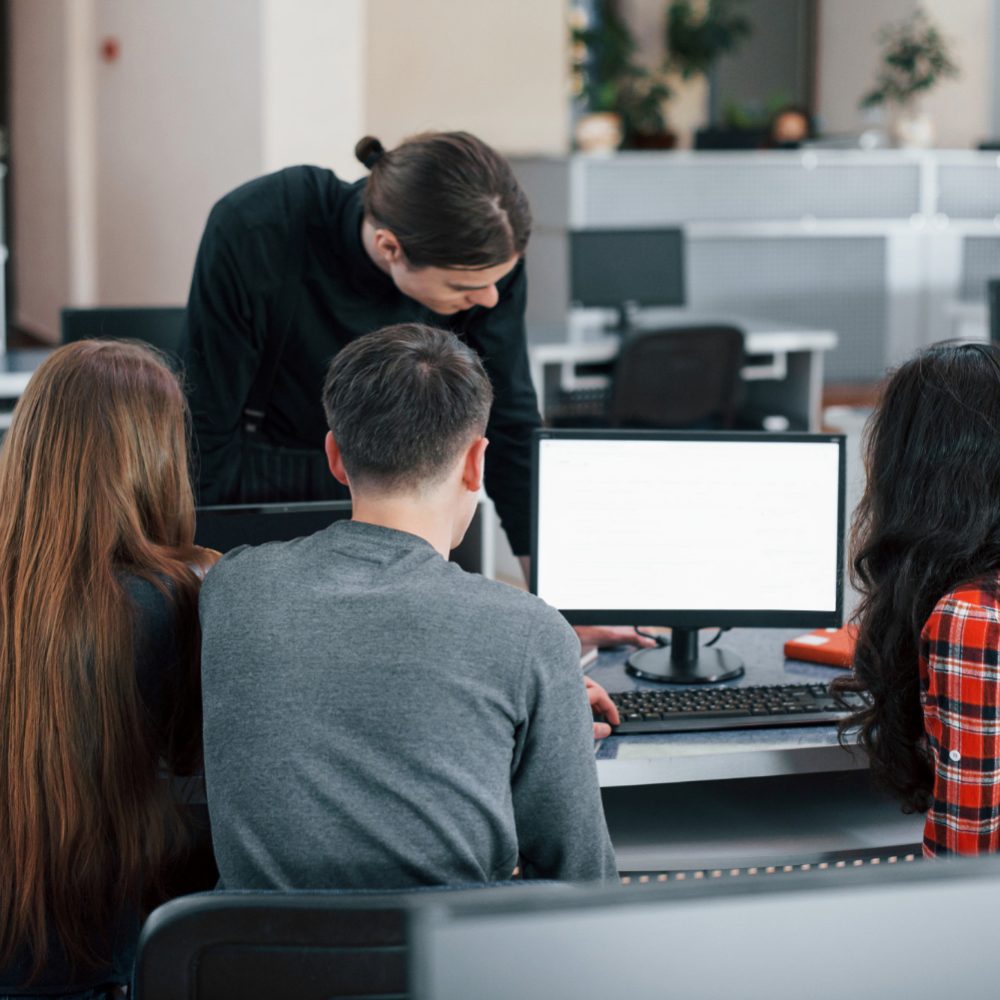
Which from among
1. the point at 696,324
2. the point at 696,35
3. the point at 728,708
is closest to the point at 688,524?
the point at 728,708

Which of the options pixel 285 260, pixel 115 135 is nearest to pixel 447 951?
pixel 285 260

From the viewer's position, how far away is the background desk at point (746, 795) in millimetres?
1653

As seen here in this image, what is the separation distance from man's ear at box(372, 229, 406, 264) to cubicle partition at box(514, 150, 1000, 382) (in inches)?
170

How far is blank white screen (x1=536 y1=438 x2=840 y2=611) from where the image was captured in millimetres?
1851

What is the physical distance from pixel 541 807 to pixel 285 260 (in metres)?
1.13

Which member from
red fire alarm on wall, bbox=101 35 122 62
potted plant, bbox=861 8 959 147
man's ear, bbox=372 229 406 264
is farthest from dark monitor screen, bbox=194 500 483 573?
potted plant, bbox=861 8 959 147

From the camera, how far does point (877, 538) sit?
1.57 m

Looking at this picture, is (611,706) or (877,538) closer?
(877,538)

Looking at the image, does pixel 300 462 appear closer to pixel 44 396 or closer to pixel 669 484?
pixel 669 484

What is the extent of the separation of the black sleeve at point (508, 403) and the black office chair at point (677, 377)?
2246mm

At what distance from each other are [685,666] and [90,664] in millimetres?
869

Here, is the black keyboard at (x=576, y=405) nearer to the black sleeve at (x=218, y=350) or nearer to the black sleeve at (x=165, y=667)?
the black sleeve at (x=218, y=350)

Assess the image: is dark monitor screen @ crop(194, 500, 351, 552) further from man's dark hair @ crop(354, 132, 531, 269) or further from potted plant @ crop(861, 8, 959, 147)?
potted plant @ crop(861, 8, 959, 147)

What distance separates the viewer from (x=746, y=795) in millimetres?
1941
